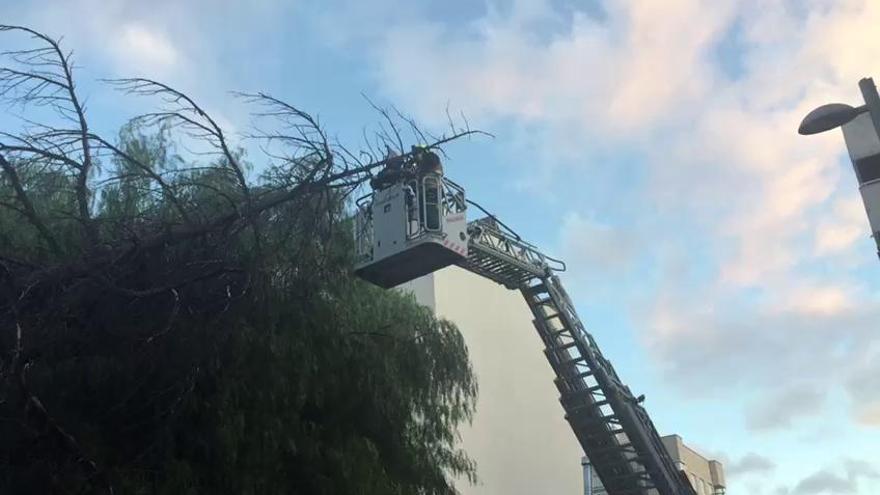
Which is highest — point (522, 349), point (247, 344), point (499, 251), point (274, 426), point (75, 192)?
point (522, 349)

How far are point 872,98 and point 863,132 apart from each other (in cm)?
163

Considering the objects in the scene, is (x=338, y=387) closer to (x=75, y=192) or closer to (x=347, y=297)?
(x=347, y=297)

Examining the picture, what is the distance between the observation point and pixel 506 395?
27.6 metres

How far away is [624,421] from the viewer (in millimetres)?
14703

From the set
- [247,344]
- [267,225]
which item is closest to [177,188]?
[267,225]

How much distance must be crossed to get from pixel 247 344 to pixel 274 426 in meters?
1.03

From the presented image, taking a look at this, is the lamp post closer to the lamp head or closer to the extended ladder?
the lamp head

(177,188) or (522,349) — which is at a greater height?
(522,349)

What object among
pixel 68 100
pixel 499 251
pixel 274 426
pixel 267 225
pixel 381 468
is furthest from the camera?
pixel 499 251

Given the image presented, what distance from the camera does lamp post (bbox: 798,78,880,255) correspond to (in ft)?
25.9

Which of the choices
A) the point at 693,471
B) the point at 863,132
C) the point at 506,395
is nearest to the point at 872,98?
the point at 863,132

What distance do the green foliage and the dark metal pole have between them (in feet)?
16.9

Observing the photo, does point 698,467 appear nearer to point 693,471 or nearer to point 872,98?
point 693,471

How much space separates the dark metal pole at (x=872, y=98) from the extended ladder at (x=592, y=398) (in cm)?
712
